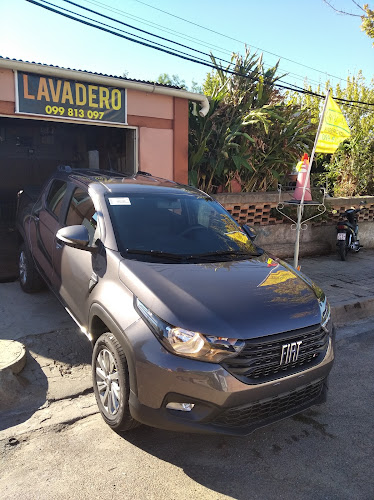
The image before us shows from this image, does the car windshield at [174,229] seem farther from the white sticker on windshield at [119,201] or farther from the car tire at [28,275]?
the car tire at [28,275]

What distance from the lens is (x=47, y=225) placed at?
14.7 ft

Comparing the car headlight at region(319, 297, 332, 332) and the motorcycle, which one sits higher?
the car headlight at region(319, 297, 332, 332)

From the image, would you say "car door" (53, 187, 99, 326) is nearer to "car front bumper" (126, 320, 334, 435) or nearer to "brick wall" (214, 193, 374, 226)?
"car front bumper" (126, 320, 334, 435)

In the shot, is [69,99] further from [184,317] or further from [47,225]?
[184,317]

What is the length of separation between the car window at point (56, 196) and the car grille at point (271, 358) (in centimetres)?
270

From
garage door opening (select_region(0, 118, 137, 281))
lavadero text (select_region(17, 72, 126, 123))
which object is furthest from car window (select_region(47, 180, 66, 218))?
garage door opening (select_region(0, 118, 137, 281))

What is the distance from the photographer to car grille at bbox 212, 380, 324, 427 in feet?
8.06

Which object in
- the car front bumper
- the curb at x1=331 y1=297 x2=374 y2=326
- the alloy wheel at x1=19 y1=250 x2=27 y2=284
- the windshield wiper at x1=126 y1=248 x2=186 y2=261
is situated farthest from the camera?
the curb at x1=331 y1=297 x2=374 y2=326

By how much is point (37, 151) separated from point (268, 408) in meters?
11.3

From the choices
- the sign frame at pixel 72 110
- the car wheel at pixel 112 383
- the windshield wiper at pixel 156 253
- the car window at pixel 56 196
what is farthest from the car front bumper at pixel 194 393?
the sign frame at pixel 72 110

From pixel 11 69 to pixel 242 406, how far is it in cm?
605

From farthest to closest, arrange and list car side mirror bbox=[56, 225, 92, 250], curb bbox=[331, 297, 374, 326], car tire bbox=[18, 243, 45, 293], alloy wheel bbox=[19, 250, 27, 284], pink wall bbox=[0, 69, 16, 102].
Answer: pink wall bbox=[0, 69, 16, 102], curb bbox=[331, 297, 374, 326], alloy wheel bbox=[19, 250, 27, 284], car tire bbox=[18, 243, 45, 293], car side mirror bbox=[56, 225, 92, 250]

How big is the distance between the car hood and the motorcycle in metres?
6.06

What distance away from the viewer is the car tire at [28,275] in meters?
5.14
